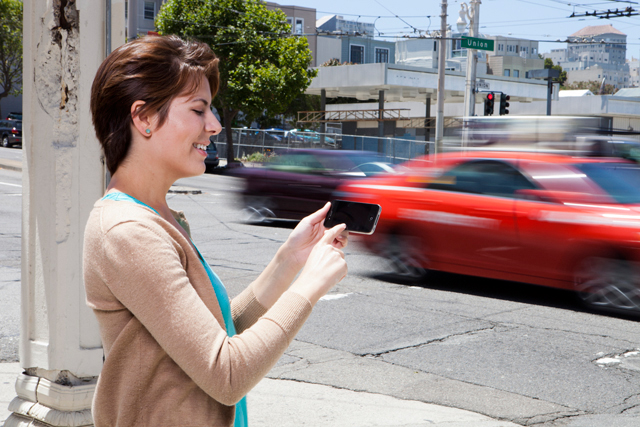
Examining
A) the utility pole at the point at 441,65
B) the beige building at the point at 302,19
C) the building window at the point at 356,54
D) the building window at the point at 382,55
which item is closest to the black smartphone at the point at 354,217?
the utility pole at the point at 441,65

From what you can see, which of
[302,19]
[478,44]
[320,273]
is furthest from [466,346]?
[302,19]

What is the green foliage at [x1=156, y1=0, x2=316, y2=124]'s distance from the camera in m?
31.2

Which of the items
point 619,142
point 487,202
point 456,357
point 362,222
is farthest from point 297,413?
point 619,142

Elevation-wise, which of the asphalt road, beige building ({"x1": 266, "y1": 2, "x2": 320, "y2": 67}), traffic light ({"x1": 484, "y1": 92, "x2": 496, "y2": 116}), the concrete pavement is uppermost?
beige building ({"x1": 266, "y1": 2, "x2": 320, "y2": 67})

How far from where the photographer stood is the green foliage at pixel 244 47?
3120cm

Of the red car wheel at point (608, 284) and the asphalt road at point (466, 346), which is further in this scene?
the red car wheel at point (608, 284)

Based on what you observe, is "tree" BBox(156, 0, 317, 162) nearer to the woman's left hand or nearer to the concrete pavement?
the concrete pavement

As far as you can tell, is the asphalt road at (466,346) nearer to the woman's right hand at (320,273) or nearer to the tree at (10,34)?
the woman's right hand at (320,273)

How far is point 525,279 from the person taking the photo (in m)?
7.47

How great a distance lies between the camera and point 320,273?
1.58m

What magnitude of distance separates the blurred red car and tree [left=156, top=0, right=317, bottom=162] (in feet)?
75.9

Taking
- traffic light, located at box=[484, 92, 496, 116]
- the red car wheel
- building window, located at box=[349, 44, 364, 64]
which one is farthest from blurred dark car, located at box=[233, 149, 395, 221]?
building window, located at box=[349, 44, 364, 64]

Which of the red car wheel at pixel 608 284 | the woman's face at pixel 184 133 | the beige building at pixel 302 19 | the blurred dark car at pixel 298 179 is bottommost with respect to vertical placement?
the red car wheel at pixel 608 284

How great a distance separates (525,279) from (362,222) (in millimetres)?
5870
